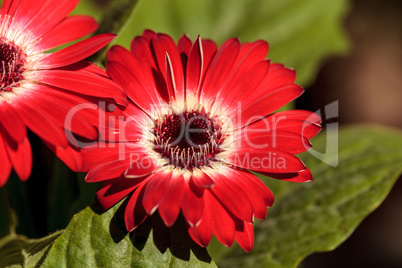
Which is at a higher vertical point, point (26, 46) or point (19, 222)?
point (26, 46)

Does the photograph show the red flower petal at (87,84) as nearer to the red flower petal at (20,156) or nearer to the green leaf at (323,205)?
the red flower petal at (20,156)

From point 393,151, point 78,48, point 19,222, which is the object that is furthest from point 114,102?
point 393,151

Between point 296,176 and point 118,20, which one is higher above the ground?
point 118,20

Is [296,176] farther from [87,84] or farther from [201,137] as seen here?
[87,84]

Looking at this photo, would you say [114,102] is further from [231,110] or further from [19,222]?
[19,222]

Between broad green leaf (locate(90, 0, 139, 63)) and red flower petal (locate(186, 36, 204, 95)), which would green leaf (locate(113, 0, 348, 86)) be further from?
red flower petal (locate(186, 36, 204, 95))

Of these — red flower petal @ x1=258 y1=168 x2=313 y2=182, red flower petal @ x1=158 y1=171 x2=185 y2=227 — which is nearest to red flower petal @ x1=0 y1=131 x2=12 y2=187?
red flower petal @ x1=158 y1=171 x2=185 y2=227

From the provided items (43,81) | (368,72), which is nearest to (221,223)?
(43,81)
